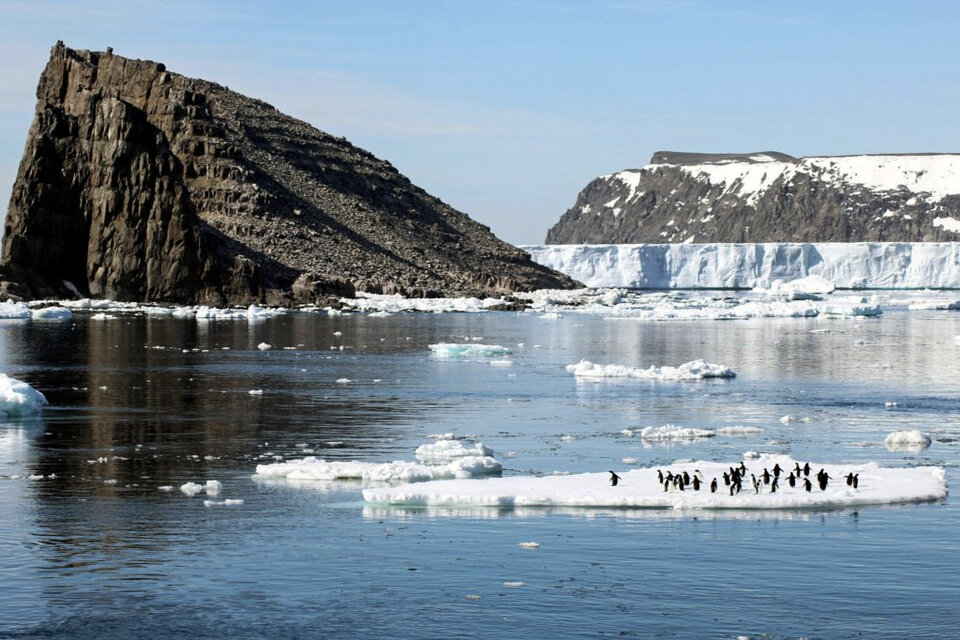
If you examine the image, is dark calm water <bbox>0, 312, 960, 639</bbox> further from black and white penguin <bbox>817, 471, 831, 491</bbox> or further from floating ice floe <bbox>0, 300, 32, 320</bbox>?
floating ice floe <bbox>0, 300, 32, 320</bbox>

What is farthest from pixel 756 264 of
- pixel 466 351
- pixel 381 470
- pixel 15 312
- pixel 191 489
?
pixel 191 489

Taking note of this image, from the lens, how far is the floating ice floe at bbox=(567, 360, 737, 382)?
47.8m

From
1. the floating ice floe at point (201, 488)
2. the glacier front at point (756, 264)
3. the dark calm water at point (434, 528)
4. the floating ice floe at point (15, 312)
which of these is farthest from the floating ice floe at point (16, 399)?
the glacier front at point (756, 264)

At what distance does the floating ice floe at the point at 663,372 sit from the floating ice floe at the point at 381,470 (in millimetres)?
21790

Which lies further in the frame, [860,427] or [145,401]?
[145,401]

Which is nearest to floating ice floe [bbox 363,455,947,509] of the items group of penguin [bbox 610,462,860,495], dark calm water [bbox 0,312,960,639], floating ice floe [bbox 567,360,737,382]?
group of penguin [bbox 610,462,860,495]

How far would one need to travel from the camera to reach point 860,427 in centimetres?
3472

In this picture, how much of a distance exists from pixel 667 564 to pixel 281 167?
134877 mm

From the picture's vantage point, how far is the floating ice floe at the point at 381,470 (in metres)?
25.3

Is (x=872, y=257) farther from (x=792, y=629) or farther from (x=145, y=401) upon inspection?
→ (x=792, y=629)

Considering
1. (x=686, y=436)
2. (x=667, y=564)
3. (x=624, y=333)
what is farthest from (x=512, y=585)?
(x=624, y=333)

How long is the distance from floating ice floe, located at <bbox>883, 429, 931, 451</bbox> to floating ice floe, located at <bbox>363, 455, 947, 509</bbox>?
524 cm

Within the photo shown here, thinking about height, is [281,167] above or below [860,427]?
above

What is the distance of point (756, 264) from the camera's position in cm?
17775
